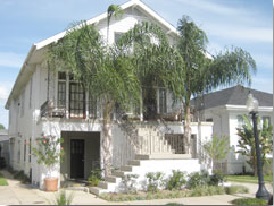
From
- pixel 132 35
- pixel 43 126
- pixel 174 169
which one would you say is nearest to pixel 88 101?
pixel 43 126

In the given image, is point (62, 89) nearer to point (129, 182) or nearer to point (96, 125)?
point (96, 125)

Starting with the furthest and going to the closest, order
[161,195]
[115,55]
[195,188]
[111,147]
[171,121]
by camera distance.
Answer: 1. [171,121]
2. [111,147]
3. [115,55]
4. [195,188]
5. [161,195]

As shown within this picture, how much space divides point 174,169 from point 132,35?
5943 millimetres

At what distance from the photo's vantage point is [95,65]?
16.6m

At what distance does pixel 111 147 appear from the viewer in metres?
19.0

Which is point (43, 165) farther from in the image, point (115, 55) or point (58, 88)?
point (115, 55)

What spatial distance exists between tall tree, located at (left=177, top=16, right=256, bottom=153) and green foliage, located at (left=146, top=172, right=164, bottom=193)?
276cm

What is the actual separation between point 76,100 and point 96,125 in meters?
2.32

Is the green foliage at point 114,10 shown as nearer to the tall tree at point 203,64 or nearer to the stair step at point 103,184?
the tall tree at point 203,64

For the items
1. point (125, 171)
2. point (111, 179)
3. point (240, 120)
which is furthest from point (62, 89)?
point (240, 120)

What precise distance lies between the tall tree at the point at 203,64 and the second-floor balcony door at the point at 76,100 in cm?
527

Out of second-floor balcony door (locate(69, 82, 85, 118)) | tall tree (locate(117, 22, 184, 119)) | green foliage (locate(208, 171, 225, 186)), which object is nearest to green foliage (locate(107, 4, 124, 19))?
tall tree (locate(117, 22, 184, 119))

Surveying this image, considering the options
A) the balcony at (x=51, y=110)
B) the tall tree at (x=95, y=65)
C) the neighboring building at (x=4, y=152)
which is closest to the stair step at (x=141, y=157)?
the tall tree at (x=95, y=65)

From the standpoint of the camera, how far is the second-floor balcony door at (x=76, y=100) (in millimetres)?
20250
